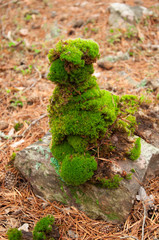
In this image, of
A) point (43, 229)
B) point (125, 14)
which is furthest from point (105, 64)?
point (43, 229)

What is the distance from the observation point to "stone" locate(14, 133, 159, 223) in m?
2.43

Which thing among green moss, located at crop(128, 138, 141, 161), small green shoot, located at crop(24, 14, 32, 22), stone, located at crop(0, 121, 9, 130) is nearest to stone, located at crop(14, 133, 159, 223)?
green moss, located at crop(128, 138, 141, 161)

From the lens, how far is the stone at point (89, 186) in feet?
7.98

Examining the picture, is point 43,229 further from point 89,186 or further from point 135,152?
point 135,152

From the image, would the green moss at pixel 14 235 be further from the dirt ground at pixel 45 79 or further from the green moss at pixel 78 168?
the green moss at pixel 78 168

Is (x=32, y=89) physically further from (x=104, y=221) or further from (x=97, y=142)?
(x=104, y=221)

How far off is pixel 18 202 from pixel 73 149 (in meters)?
1.13

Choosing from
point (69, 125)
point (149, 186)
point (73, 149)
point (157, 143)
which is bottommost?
point (149, 186)

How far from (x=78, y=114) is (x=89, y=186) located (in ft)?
3.08

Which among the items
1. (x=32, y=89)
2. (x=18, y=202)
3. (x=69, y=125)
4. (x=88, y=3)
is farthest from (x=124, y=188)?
(x=88, y=3)

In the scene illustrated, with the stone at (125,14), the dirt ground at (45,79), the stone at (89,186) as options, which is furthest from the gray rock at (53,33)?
the stone at (89,186)

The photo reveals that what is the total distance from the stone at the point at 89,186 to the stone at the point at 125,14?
16.7 ft

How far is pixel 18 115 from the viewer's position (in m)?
4.16

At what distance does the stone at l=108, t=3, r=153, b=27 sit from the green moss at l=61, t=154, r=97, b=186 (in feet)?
18.3
